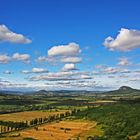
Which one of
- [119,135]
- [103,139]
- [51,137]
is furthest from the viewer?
[51,137]

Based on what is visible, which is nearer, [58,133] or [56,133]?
[56,133]

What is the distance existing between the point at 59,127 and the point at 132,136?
5608 cm

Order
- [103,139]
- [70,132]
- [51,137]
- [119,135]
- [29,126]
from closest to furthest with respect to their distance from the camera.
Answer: [103,139]
[119,135]
[51,137]
[70,132]
[29,126]

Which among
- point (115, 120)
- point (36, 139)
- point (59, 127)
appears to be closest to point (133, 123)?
point (115, 120)

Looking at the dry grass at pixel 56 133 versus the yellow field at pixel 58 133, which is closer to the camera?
the yellow field at pixel 58 133

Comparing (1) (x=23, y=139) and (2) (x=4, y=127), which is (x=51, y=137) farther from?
(2) (x=4, y=127)

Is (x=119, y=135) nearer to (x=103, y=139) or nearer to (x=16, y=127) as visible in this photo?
(x=103, y=139)

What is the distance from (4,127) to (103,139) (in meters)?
73.9

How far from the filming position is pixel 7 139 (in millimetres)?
141250

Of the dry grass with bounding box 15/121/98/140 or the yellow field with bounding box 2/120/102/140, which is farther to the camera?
the dry grass with bounding box 15/121/98/140

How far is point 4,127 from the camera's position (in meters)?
187

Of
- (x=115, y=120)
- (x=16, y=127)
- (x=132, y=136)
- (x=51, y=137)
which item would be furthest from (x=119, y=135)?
(x=16, y=127)

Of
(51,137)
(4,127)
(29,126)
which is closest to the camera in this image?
(51,137)

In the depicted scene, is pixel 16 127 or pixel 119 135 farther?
pixel 16 127
